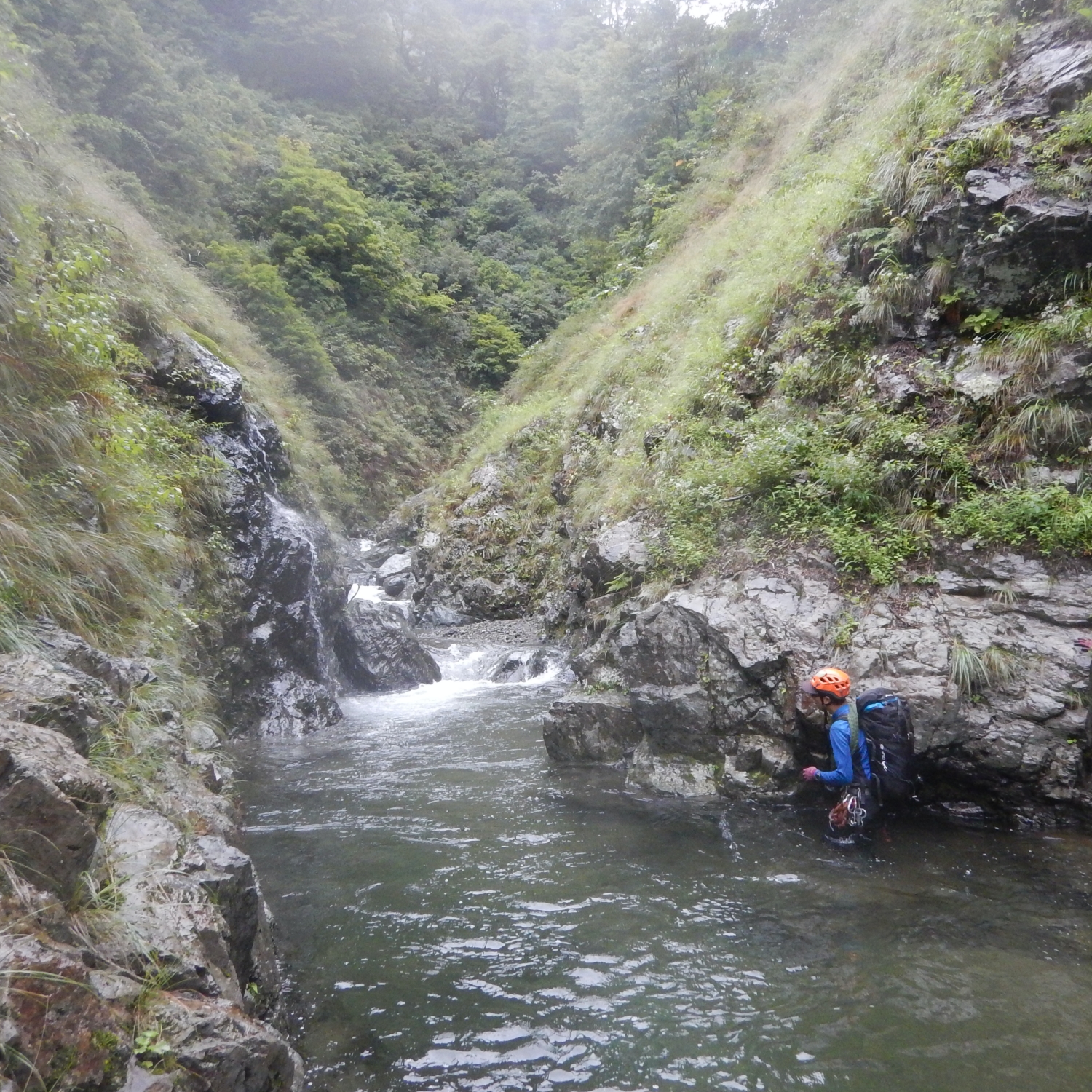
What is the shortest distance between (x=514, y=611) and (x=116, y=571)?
11.2m

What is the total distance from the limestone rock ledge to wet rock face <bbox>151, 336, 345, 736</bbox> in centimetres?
607

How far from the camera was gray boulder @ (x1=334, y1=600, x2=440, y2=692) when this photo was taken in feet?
41.3

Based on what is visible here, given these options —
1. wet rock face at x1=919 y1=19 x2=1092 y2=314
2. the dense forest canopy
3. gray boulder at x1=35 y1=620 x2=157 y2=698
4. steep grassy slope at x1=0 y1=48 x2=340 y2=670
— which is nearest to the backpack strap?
wet rock face at x1=919 y1=19 x2=1092 y2=314

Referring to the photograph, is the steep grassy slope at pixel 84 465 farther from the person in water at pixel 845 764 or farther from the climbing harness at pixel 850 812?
the climbing harness at pixel 850 812

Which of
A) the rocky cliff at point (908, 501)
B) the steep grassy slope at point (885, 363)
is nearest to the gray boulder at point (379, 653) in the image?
the rocky cliff at point (908, 501)

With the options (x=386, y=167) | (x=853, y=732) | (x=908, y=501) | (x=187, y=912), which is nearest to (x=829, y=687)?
(x=853, y=732)

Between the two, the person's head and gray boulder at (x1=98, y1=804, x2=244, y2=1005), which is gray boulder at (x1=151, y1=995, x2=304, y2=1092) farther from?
the person's head

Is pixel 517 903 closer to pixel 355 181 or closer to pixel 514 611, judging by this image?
pixel 514 611

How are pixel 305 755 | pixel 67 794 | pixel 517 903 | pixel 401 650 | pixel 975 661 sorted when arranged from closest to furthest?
pixel 67 794, pixel 517 903, pixel 975 661, pixel 305 755, pixel 401 650

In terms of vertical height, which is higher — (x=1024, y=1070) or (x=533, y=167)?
(x=533, y=167)

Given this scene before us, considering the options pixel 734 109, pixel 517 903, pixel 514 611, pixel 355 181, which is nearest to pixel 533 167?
pixel 355 181

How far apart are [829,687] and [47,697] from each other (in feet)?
17.4

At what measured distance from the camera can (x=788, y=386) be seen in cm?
935

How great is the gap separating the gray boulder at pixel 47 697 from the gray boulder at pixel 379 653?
28.4ft
